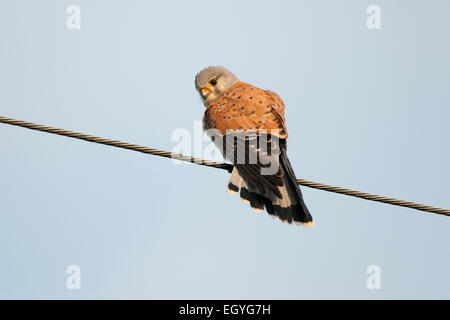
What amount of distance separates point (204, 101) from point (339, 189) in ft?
9.71

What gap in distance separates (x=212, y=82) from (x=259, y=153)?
183 centimetres

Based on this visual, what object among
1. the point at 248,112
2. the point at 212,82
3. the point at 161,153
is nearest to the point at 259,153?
the point at 248,112

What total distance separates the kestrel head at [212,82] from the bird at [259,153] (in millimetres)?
750

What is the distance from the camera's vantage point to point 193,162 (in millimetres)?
4254

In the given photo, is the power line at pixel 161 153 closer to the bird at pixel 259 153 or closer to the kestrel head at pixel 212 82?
the bird at pixel 259 153

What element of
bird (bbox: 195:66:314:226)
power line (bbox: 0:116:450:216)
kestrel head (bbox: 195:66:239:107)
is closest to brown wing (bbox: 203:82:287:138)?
bird (bbox: 195:66:314:226)

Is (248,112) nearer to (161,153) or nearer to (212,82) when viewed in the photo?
(212,82)

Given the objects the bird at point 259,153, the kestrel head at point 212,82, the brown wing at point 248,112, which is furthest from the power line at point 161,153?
the kestrel head at point 212,82

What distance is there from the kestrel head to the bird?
75 cm

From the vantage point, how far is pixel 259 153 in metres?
5.12

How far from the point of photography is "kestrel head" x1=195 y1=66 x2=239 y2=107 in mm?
6660

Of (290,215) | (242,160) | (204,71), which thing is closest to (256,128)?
(242,160)

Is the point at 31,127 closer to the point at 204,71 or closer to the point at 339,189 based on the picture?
the point at 339,189

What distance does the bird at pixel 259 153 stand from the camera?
509 cm
